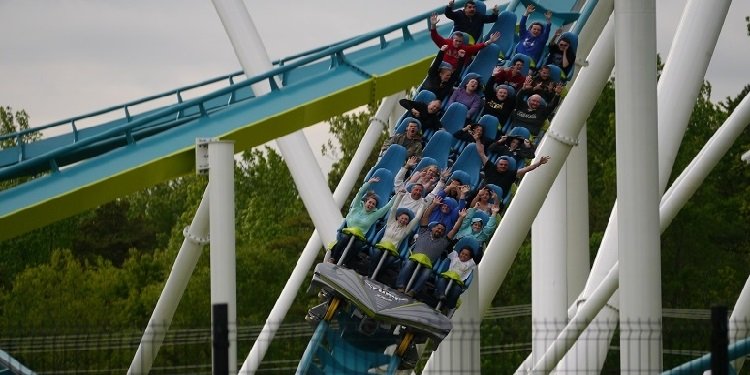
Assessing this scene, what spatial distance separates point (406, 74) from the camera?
44.2ft

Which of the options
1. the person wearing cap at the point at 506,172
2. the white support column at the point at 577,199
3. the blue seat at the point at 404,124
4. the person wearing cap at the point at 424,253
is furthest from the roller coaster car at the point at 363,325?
the white support column at the point at 577,199

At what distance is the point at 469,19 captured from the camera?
1359 centimetres

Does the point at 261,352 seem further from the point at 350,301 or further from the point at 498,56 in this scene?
the point at 350,301

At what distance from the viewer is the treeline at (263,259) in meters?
31.1

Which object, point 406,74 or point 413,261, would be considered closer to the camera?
point 413,261

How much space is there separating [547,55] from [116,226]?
102 feet

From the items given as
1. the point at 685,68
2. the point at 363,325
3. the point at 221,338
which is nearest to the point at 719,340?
the point at 221,338

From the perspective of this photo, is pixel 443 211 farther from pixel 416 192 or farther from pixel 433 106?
pixel 433 106

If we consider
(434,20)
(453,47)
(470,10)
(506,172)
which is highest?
(470,10)

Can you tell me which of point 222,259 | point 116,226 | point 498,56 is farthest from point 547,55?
point 116,226

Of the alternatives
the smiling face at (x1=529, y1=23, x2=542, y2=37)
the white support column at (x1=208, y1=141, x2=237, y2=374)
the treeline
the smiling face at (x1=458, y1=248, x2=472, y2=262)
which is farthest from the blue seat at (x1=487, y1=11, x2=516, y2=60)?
the treeline

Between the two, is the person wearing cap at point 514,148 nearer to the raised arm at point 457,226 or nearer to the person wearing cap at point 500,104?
the person wearing cap at point 500,104

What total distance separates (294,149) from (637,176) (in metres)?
3.34

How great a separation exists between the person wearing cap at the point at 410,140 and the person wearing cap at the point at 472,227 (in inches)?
43.8
